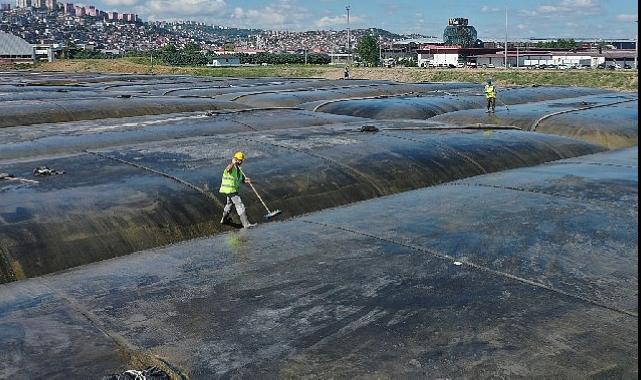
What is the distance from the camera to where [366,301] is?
7.81 meters

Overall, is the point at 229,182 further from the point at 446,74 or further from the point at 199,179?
the point at 446,74

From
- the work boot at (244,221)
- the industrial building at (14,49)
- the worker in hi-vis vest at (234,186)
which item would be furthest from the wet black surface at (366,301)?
the industrial building at (14,49)

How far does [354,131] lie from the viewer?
798 inches

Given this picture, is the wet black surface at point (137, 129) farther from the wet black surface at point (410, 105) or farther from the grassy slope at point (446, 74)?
the grassy slope at point (446, 74)

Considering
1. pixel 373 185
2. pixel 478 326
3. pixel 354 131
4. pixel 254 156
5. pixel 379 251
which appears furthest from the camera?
pixel 354 131

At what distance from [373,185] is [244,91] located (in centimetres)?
2697

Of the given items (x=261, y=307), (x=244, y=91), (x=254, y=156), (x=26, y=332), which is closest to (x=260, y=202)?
(x=254, y=156)

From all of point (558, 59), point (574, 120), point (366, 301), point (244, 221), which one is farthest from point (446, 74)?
point (366, 301)

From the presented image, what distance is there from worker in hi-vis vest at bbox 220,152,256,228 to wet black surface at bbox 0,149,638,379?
45cm

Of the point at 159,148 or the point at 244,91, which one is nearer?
the point at 159,148

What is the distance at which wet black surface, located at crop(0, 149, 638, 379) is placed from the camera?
6375 millimetres

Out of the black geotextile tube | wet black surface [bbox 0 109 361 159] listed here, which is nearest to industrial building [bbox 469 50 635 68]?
wet black surface [bbox 0 109 361 159]

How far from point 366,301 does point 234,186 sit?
4.61 m

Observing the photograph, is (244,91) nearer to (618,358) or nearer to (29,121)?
(29,121)
